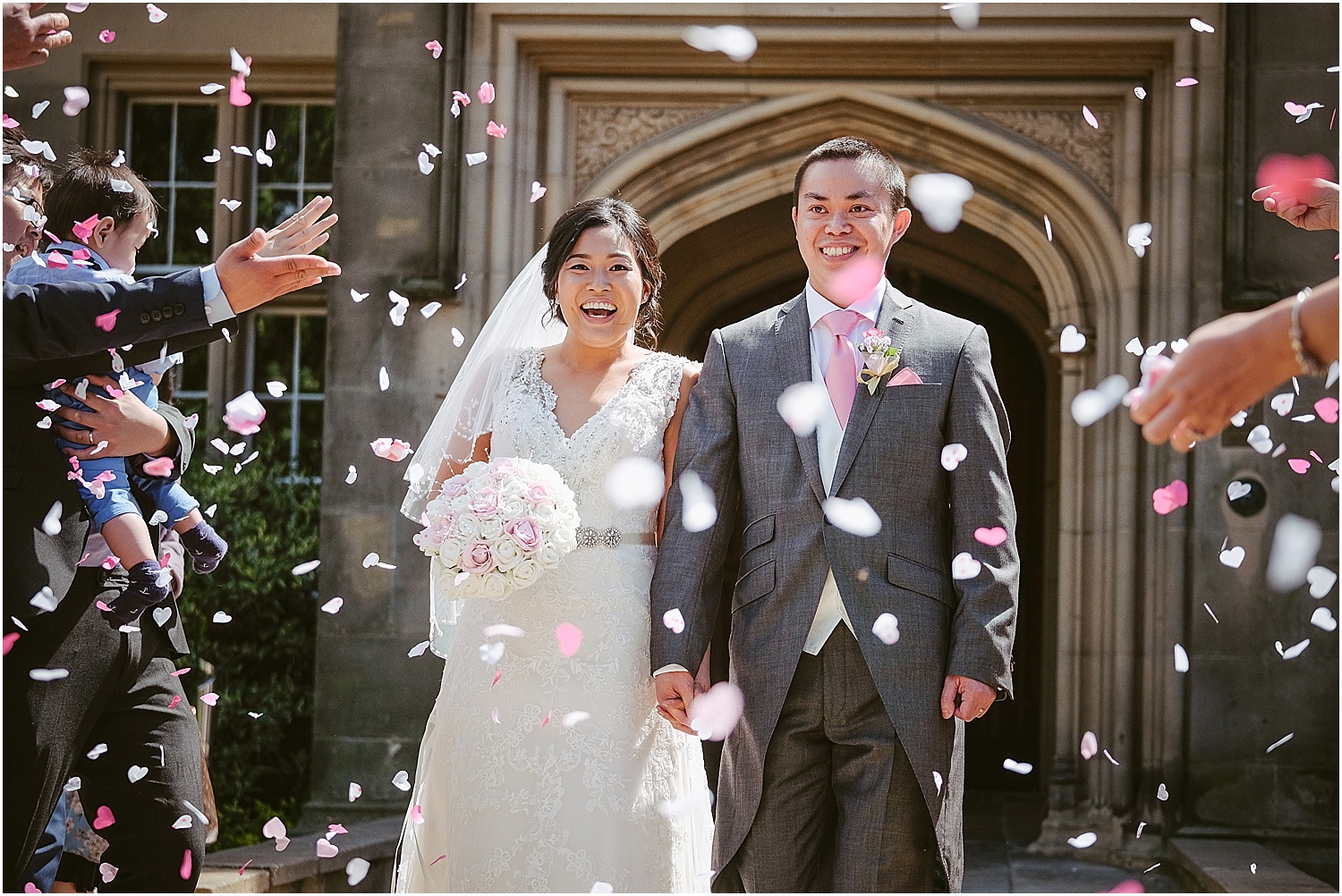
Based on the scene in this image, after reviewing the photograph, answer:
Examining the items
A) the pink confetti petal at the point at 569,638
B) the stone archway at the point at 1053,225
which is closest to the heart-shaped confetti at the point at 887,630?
the pink confetti petal at the point at 569,638

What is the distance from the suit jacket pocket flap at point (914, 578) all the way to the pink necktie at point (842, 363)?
0.32m

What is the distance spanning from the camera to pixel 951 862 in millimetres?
2920

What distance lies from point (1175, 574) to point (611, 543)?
139 inches

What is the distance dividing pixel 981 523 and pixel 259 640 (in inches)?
198

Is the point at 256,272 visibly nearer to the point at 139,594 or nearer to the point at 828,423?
the point at 139,594

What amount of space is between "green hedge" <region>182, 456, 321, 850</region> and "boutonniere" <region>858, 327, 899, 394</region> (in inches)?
179

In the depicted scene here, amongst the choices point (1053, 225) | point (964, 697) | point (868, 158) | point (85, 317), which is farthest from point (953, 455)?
point (1053, 225)

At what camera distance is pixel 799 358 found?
123 inches

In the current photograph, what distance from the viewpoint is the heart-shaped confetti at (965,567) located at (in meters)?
2.91

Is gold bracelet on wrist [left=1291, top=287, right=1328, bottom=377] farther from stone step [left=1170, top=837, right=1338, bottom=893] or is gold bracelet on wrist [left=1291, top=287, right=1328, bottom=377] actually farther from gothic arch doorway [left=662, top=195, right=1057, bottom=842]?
gothic arch doorway [left=662, top=195, right=1057, bottom=842]

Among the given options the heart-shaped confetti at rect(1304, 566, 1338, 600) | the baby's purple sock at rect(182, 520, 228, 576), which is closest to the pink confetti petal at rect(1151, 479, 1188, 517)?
the heart-shaped confetti at rect(1304, 566, 1338, 600)

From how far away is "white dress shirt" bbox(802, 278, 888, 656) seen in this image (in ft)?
9.75

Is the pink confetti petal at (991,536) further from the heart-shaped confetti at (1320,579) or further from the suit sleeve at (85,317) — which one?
the heart-shaped confetti at (1320,579)

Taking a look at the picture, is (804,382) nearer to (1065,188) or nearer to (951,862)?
(951,862)
